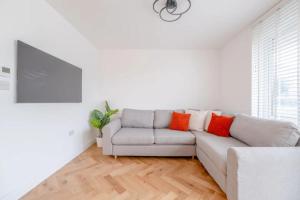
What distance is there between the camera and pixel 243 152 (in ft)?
3.92

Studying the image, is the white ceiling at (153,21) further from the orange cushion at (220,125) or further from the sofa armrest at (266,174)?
the sofa armrest at (266,174)

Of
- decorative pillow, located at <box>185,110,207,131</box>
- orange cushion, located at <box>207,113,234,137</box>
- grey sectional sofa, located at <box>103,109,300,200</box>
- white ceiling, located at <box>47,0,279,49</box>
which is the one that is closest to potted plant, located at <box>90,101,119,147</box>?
grey sectional sofa, located at <box>103,109,300,200</box>

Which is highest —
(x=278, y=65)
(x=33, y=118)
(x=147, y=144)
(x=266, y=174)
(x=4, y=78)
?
(x=278, y=65)

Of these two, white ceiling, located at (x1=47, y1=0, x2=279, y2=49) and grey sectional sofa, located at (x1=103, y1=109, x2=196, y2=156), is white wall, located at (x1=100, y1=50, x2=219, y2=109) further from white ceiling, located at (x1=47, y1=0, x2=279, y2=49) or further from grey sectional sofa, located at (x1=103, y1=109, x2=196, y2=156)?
grey sectional sofa, located at (x1=103, y1=109, x2=196, y2=156)

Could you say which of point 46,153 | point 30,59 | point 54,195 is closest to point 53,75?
point 30,59

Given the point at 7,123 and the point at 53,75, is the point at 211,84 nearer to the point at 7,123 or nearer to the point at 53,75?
the point at 53,75

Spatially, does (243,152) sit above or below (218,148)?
above

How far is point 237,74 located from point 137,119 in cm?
220

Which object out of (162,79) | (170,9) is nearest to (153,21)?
(170,9)

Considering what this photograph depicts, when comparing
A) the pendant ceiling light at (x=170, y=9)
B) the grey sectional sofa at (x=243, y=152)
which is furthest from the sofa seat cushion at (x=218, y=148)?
the pendant ceiling light at (x=170, y=9)

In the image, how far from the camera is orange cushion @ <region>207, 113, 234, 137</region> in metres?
2.22

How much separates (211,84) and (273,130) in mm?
2035

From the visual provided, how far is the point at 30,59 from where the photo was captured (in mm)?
1476

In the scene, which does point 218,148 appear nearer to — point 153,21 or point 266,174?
point 266,174
